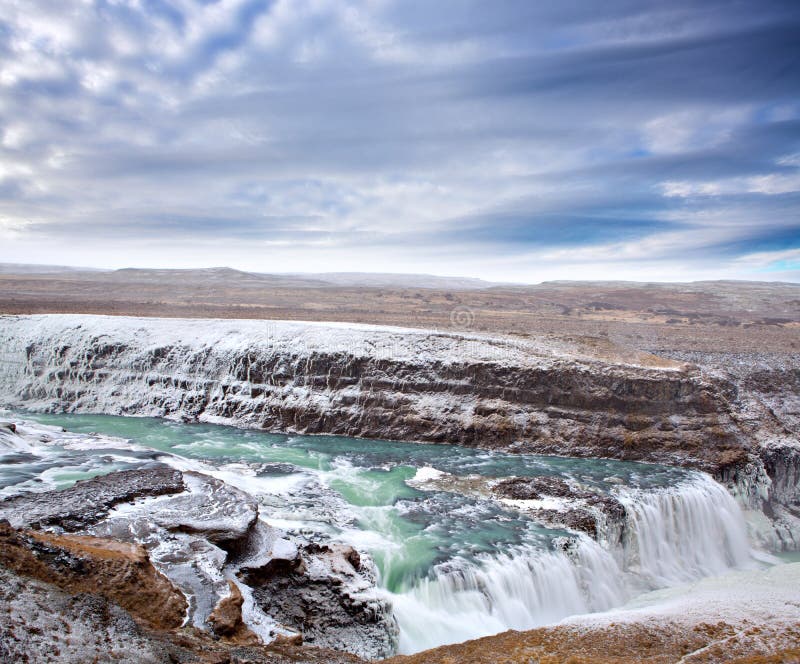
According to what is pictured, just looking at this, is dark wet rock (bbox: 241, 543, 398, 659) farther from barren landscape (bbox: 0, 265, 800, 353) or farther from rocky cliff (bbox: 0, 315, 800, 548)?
barren landscape (bbox: 0, 265, 800, 353)

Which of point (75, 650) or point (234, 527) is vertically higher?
point (75, 650)

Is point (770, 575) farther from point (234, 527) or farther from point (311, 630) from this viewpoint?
point (234, 527)

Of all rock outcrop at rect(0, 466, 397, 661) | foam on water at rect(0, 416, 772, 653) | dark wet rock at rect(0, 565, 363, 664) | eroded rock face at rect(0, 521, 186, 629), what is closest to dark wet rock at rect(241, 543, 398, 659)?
rock outcrop at rect(0, 466, 397, 661)

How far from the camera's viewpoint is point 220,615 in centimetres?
728

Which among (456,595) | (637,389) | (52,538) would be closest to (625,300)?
(637,389)

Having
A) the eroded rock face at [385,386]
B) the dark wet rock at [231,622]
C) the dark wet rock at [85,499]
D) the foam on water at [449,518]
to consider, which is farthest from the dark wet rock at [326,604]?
the eroded rock face at [385,386]

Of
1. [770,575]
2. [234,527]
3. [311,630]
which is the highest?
[234,527]

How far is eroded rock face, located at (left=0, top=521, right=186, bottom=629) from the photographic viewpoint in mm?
6161

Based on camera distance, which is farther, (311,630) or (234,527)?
(234,527)

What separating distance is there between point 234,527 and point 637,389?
17622 mm

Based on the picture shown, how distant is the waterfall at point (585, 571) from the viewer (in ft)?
35.1

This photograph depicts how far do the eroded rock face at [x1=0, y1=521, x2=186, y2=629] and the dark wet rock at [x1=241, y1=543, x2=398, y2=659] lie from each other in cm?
216

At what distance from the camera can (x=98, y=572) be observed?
6781mm

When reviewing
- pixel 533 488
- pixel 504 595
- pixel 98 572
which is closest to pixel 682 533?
pixel 533 488
